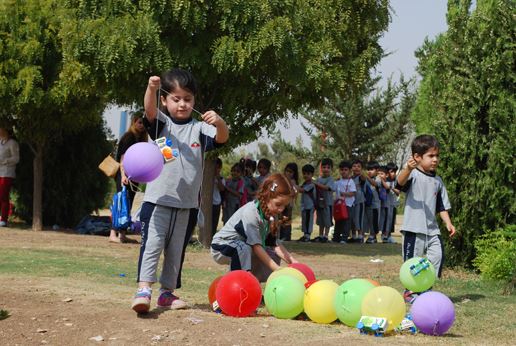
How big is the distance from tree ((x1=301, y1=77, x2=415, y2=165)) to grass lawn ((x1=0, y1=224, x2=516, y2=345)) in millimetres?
19609

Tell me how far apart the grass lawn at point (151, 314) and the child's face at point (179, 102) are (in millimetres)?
1611

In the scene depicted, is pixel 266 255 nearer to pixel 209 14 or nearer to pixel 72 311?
pixel 72 311

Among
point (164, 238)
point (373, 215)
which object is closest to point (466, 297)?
point (164, 238)

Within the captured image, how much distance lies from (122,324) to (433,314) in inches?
Result: 92.2

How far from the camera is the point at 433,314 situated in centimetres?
654

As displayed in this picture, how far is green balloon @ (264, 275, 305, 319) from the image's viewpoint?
22.7 feet

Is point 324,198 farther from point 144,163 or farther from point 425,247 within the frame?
point 144,163

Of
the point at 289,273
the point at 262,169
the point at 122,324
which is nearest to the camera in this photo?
the point at 122,324

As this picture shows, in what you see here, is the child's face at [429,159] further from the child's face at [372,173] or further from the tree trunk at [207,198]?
the child's face at [372,173]

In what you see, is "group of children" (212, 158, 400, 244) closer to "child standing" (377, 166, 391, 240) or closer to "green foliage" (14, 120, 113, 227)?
"child standing" (377, 166, 391, 240)

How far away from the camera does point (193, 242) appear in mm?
14984

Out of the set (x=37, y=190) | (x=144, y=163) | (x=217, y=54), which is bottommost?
(x=37, y=190)

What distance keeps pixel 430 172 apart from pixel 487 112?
2903 millimetres

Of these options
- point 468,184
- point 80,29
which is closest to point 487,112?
point 468,184
